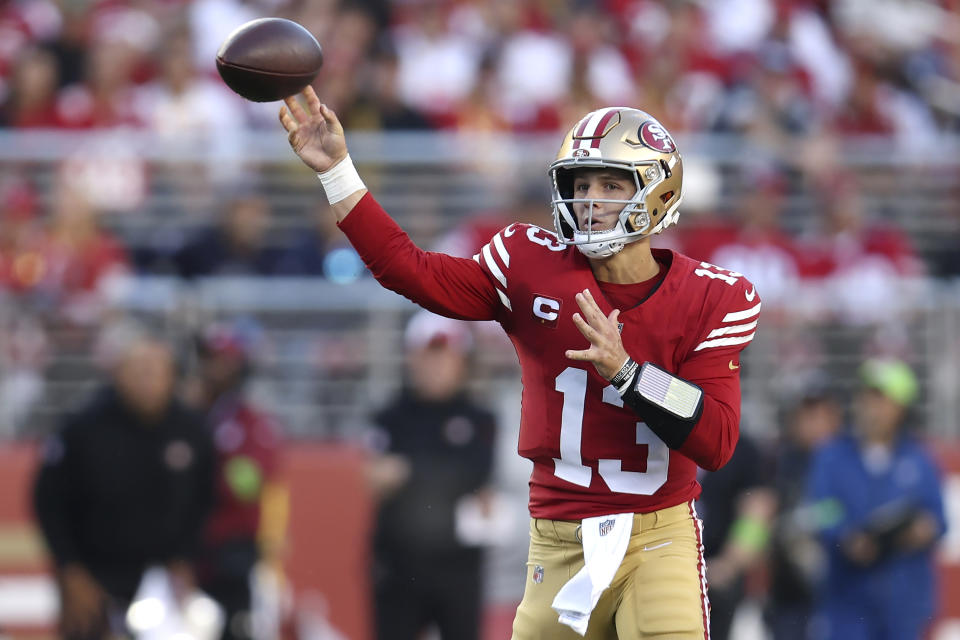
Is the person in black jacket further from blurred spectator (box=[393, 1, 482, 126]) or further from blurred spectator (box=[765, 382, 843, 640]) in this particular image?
blurred spectator (box=[393, 1, 482, 126])

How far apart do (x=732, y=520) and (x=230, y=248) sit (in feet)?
11.7

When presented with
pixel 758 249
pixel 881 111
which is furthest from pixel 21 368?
pixel 881 111

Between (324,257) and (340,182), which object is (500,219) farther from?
(340,182)

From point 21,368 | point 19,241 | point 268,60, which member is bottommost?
point 21,368

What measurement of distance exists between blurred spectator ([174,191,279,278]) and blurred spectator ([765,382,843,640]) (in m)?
3.26

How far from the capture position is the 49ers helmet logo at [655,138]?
473 cm

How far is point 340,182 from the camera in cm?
461

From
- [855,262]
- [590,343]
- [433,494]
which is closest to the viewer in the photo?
[590,343]

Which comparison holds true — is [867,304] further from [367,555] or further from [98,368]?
[98,368]

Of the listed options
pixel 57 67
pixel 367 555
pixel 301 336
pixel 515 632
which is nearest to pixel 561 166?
pixel 515 632

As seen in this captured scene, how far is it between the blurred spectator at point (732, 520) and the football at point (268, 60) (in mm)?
3330

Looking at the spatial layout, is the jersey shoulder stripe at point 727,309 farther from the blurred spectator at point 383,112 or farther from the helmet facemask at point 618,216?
the blurred spectator at point 383,112

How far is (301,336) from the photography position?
9312mm

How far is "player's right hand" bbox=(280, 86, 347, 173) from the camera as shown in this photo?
462 cm
